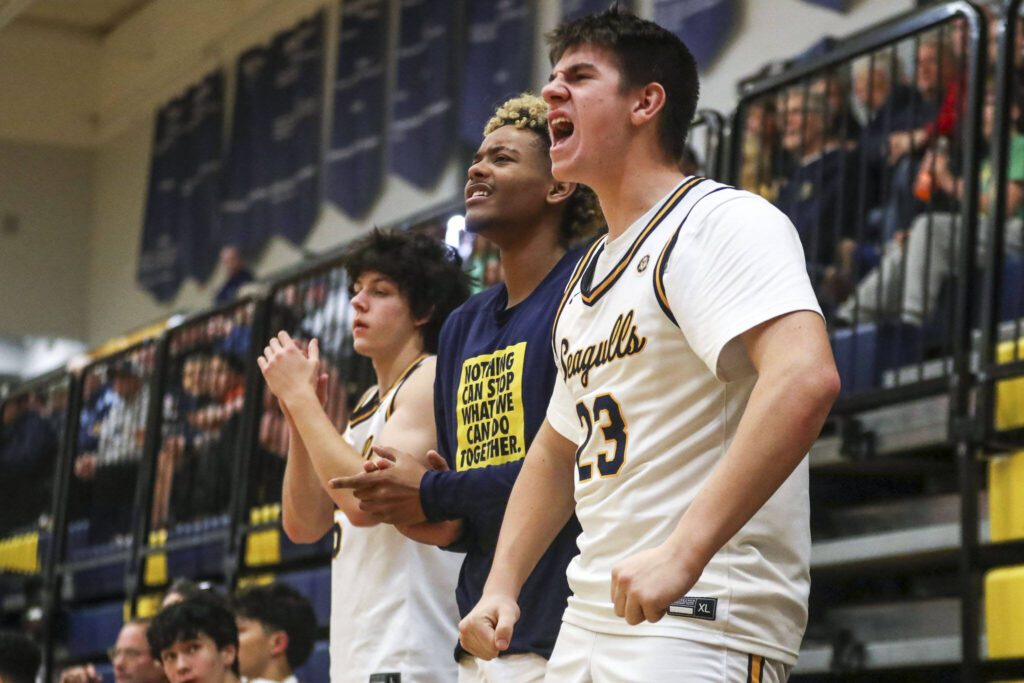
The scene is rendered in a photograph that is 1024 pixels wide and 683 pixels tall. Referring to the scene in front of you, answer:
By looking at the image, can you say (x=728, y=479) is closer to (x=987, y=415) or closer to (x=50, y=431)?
(x=987, y=415)

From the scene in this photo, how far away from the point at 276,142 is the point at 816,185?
821cm

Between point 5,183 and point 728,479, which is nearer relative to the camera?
point 728,479

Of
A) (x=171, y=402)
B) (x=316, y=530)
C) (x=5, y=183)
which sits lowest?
(x=316, y=530)

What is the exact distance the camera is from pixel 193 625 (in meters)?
4.37

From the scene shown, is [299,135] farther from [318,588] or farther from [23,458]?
[318,588]

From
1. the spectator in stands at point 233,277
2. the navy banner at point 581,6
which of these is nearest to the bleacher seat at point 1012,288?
the navy banner at point 581,6

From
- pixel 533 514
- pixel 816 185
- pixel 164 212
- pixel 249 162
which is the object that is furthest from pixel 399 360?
pixel 164 212

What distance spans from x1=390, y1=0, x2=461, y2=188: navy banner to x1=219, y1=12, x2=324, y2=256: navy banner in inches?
55.2

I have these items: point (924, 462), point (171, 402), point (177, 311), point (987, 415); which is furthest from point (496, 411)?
point (177, 311)

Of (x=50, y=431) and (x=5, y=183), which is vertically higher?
(x=5, y=183)

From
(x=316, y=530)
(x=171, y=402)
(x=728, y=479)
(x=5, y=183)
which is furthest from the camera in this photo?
(x=5, y=183)

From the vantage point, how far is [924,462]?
14.4 feet

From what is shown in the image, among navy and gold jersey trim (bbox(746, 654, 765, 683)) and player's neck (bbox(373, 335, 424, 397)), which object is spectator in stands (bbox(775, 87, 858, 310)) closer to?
player's neck (bbox(373, 335, 424, 397))

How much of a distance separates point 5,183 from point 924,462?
1312 cm
